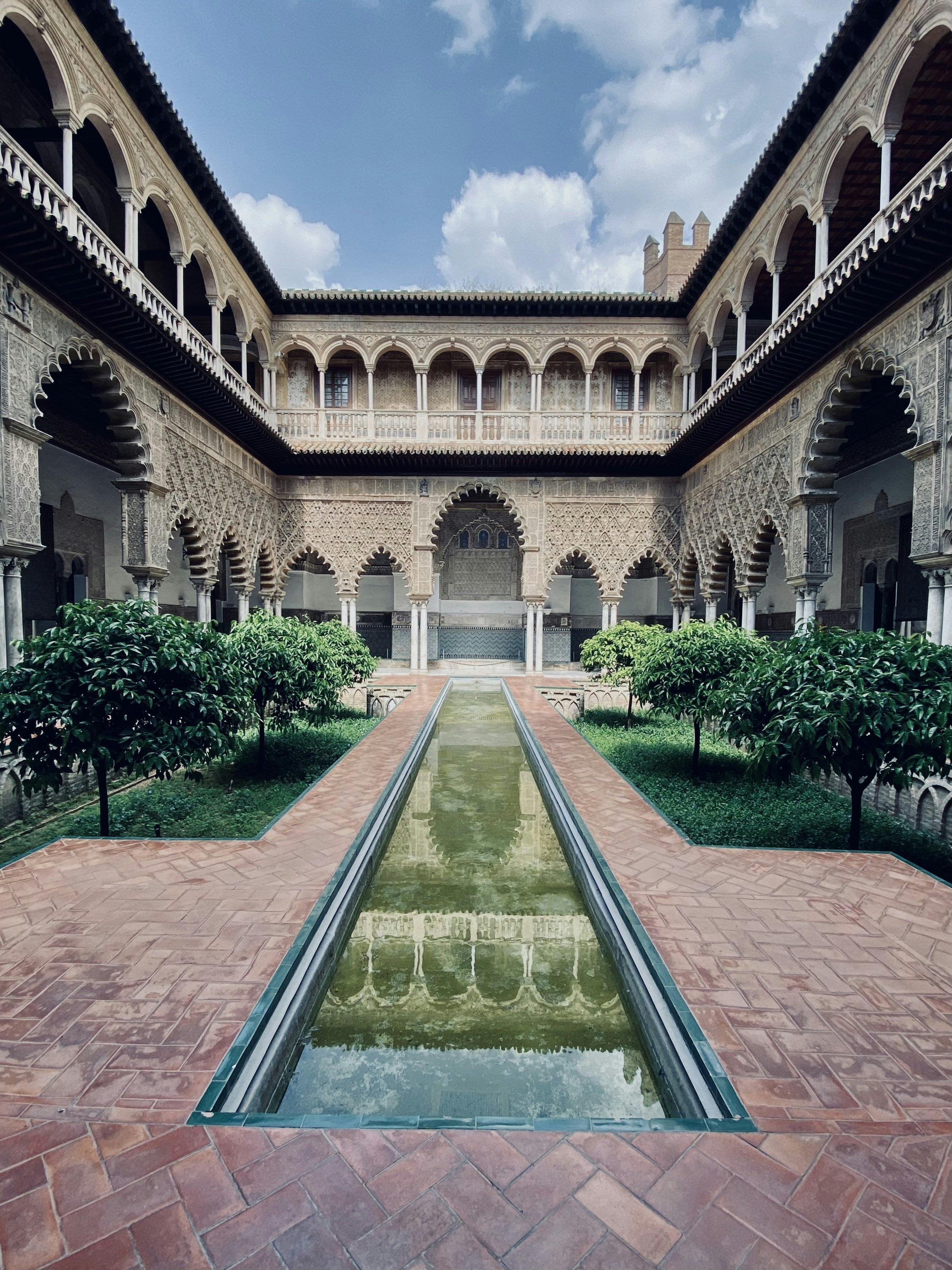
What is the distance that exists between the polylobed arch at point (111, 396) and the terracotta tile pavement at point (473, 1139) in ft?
21.8

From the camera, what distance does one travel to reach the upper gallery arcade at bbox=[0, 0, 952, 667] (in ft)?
22.4

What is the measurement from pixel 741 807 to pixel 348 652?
20.8 ft

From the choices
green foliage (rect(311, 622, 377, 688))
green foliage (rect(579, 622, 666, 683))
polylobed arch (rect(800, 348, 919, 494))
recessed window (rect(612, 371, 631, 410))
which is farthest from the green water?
A: recessed window (rect(612, 371, 631, 410))

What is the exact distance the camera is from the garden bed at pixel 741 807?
16.5 feet

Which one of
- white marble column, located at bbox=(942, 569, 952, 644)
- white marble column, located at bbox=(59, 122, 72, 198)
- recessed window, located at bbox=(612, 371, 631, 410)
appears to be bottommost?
white marble column, located at bbox=(942, 569, 952, 644)

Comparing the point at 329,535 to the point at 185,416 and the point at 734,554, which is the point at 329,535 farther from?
the point at 734,554

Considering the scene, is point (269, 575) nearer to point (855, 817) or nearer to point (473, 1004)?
point (855, 817)

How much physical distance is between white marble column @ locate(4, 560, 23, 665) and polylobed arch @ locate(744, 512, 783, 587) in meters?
11.1

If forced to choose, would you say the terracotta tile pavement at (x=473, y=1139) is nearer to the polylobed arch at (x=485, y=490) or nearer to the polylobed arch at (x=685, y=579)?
the polylobed arch at (x=685, y=579)

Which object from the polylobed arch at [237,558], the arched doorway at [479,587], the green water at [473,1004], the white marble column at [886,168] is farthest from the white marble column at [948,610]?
the arched doorway at [479,587]

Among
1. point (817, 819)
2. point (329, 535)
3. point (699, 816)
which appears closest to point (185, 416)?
point (329, 535)

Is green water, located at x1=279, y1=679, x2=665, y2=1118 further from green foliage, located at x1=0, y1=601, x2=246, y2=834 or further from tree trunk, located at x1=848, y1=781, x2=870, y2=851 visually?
tree trunk, located at x1=848, y1=781, x2=870, y2=851

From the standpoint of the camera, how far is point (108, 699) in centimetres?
438

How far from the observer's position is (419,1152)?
1858mm
